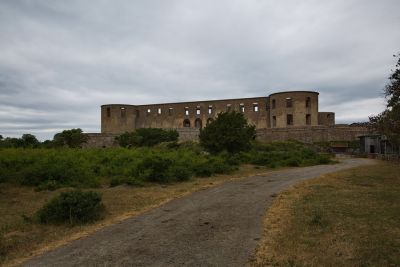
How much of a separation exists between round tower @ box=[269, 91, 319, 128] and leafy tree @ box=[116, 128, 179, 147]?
14970 mm

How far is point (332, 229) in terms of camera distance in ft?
22.8

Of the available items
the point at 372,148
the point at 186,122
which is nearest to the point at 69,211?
the point at 372,148

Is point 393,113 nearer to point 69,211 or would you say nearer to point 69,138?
point 69,211

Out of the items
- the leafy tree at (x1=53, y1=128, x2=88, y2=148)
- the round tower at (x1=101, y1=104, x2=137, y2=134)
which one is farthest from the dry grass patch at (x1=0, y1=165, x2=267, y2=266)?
the round tower at (x1=101, y1=104, x2=137, y2=134)

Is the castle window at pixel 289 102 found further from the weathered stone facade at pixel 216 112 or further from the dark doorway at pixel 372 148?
the dark doorway at pixel 372 148

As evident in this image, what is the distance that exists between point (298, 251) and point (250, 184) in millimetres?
8303

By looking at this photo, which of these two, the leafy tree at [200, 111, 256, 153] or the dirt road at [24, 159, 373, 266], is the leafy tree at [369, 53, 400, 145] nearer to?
the dirt road at [24, 159, 373, 266]

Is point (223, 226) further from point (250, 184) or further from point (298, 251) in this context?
point (250, 184)

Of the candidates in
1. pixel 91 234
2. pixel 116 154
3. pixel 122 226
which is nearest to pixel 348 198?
pixel 122 226

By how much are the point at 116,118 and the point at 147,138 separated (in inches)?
721

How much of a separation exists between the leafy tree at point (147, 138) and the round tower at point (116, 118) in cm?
1536

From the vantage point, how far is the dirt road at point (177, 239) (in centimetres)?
547

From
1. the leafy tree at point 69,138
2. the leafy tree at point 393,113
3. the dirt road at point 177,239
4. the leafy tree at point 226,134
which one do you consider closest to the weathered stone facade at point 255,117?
the leafy tree at point 69,138

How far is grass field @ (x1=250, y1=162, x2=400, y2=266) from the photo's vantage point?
5.38 metres
